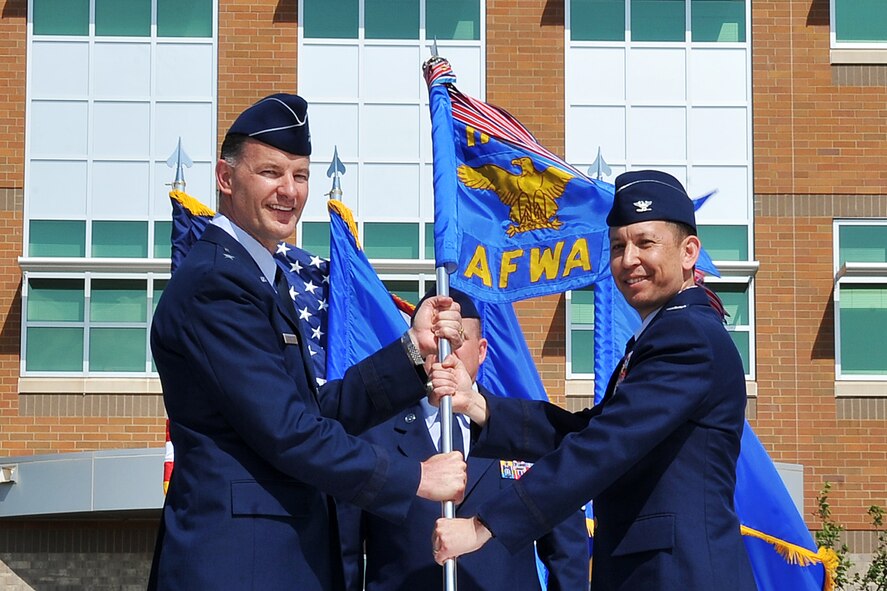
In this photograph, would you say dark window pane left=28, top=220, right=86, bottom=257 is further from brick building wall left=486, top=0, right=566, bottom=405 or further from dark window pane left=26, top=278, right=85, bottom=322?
brick building wall left=486, top=0, right=566, bottom=405

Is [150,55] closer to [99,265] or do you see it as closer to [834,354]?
[99,265]

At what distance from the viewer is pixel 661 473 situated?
4527mm

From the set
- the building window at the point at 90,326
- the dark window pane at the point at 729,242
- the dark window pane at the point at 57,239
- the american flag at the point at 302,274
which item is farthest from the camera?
the dark window pane at the point at 729,242

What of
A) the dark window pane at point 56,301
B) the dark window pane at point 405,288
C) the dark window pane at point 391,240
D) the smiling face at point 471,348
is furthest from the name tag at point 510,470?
the dark window pane at point 56,301

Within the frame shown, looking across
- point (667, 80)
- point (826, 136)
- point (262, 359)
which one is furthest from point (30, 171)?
point (262, 359)

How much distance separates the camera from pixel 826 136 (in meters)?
16.7

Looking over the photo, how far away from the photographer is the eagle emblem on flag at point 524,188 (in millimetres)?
5789

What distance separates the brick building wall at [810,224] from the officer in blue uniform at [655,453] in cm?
1192

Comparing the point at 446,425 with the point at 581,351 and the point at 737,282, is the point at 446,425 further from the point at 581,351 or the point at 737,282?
the point at 737,282

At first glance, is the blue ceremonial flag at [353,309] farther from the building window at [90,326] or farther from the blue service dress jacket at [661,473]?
the building window at [90,326]

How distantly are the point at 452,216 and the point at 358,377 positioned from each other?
817 mm

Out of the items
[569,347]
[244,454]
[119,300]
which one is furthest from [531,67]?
[244,454]

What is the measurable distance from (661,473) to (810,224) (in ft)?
41.5

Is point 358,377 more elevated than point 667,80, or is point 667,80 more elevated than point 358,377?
point 667,80
